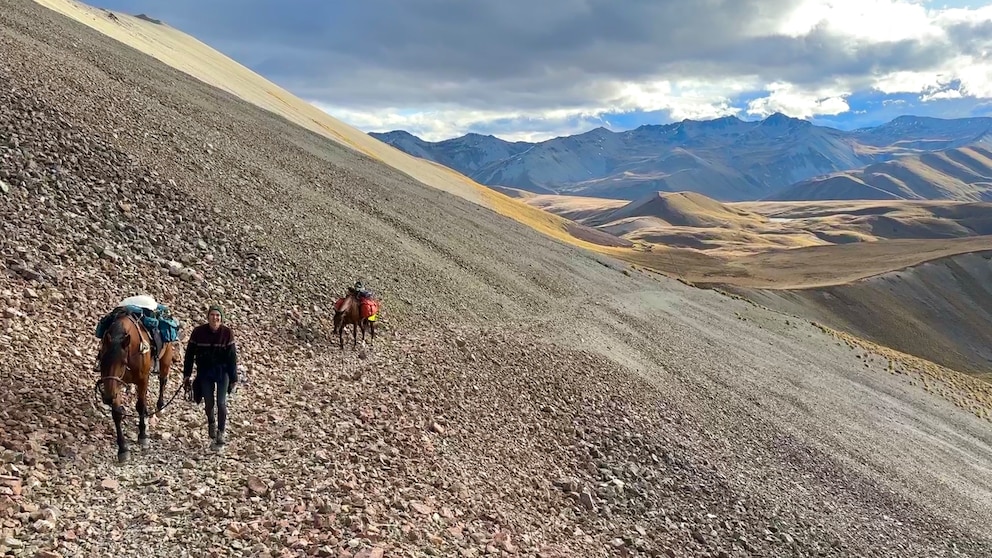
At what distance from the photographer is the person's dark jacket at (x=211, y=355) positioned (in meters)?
9.54

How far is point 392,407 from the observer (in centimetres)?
1280

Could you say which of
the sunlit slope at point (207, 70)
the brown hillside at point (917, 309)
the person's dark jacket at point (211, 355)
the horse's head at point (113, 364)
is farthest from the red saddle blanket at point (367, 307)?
the brown hillside at point (917, 309)

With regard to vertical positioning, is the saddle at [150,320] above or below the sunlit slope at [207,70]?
below

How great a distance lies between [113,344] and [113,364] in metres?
0.30

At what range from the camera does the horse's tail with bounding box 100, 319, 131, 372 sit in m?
8.34

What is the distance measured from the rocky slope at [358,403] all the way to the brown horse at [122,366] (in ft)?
1.62

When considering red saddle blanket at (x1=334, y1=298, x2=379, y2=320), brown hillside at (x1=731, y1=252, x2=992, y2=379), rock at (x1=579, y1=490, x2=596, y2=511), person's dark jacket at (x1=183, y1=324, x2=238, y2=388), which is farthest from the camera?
brown hillside at (x1=731, y1=252, x2=992, y2=379)

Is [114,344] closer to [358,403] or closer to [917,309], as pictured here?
[358,403]

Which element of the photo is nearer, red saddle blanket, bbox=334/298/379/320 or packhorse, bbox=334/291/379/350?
packhorse, bbox=334/291/379/350

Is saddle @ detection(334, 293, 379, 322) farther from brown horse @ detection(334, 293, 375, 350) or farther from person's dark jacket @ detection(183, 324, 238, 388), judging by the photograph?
person's dark jacket @ detection(183, 324, 238, 388)

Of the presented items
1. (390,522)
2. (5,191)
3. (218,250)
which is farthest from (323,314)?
(390,522)

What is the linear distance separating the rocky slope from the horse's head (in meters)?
0.83

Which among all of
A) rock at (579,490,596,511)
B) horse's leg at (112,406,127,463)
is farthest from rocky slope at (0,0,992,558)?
horse's leg at (112,406,127,463)

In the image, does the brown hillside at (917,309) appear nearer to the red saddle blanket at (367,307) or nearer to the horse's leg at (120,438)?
the red saddle blanket at (367,307)
